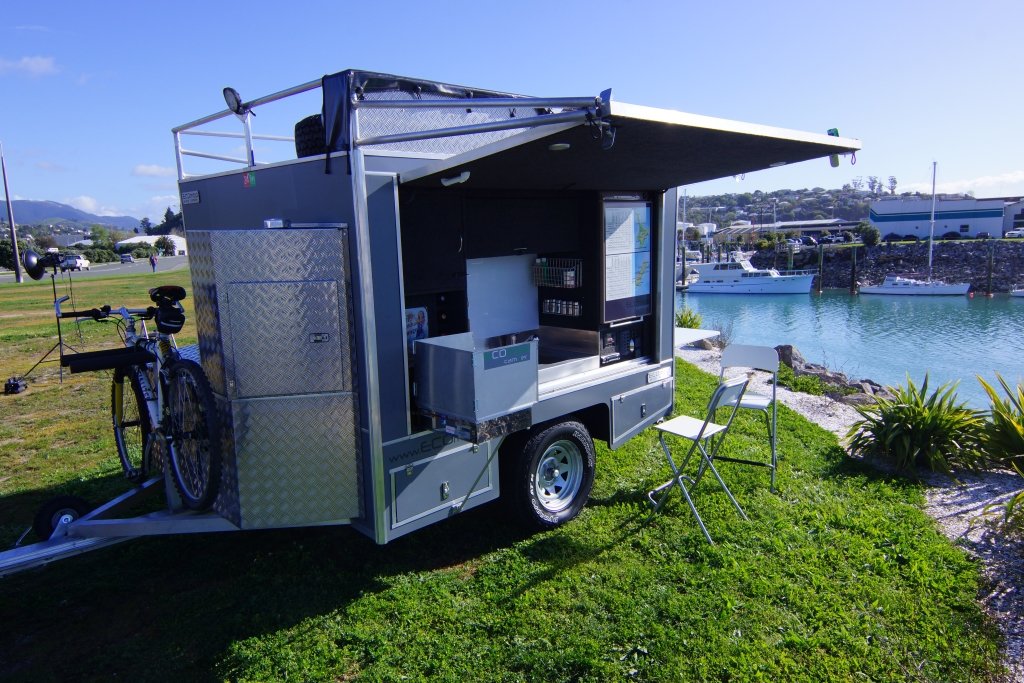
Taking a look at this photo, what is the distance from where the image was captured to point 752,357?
518cm

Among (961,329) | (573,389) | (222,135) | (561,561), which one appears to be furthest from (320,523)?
(961,329)

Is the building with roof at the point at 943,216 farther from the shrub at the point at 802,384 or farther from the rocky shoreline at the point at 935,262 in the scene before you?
the shrub at the point at 802,384

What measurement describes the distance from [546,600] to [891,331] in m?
27.6

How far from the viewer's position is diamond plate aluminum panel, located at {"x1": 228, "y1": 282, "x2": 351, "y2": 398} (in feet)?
11.1

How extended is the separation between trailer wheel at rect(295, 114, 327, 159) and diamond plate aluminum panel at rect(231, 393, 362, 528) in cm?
156

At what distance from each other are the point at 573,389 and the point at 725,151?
1907 millimetres

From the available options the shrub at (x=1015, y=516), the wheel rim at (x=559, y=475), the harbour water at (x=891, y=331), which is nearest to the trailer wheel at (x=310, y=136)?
the wheel rim at (x=559, y=475)

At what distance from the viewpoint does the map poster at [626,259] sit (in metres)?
5.21

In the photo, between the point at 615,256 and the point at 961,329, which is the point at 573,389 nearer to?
the point at 615,256

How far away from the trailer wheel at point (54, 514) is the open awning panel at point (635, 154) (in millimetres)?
2988

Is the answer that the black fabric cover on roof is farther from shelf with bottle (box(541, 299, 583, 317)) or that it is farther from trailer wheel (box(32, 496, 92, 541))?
trailer wheel (box(32, 496, 92, 541))

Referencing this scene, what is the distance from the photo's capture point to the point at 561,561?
13.6ft

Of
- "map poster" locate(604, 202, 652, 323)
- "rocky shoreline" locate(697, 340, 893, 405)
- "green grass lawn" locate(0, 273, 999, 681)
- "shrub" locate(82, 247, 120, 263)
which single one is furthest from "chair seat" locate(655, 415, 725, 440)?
"shrub" locate(82, 247, 120, 263)

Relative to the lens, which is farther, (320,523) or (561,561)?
(561,561)
